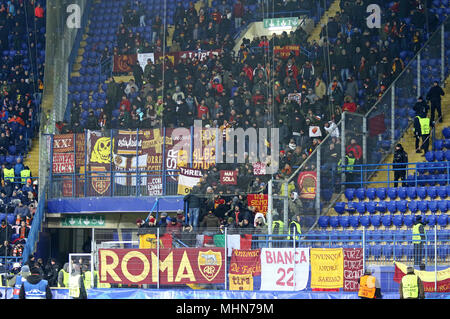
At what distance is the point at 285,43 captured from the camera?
27.2 m

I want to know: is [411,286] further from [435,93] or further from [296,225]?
[435,93]

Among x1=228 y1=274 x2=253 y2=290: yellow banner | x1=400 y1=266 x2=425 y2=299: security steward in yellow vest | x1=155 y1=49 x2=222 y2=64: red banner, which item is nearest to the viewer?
x1=400 y1=266 x2=425 y2=299: security steward in yellow vest

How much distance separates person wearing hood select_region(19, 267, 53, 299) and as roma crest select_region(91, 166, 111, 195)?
6.22 m

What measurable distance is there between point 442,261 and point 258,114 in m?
8.01

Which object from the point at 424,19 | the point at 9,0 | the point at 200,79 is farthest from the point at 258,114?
the point at 9,0

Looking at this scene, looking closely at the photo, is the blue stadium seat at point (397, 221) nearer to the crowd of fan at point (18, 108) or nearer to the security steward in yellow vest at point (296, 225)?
the security steward in yellow vest at point (296, 225)

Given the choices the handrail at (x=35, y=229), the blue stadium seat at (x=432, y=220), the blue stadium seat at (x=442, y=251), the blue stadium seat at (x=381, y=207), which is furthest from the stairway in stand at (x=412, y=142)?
the handrail at (x=35, y=229)

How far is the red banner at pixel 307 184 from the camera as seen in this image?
75.3 ft

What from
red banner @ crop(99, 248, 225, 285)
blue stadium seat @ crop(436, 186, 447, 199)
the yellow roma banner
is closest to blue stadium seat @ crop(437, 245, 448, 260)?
the yellow roma banner

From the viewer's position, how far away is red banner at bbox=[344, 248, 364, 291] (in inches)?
731

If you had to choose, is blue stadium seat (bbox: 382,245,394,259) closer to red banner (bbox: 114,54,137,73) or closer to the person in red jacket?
the person in red jacket

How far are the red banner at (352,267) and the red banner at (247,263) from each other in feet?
5.47

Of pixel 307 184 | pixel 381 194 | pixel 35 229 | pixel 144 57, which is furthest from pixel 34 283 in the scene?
pixel 144 57
